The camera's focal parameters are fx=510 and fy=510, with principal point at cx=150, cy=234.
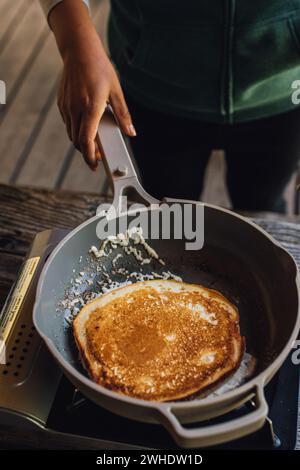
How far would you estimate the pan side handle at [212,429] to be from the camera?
509mm

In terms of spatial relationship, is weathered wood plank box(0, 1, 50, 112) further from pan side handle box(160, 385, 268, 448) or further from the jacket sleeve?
pan side handle box(160, 385, 268, 448)

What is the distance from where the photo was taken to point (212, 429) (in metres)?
0.51

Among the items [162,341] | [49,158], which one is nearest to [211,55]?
[162,341]

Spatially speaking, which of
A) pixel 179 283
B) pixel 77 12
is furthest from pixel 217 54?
pixel 179 283

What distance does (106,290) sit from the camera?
80 cm

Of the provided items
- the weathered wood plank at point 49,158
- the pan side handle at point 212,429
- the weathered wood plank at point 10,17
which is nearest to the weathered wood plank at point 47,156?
the weathered wood plank at point 49,158

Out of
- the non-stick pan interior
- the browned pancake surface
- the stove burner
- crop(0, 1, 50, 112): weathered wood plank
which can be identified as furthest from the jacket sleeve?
crop(0, 1, 50, 112): weathered wood plank

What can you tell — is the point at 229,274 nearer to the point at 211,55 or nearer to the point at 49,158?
the point at 211,55

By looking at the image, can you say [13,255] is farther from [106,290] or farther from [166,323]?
[166,323]

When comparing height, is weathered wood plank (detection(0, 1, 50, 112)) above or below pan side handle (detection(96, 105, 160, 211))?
above

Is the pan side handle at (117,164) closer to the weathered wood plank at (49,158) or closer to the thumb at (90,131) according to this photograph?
the thumb at (90,131)

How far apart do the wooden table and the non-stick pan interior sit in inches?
6.4

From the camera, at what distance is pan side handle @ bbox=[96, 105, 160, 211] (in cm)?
76

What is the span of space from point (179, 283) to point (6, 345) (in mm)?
272
